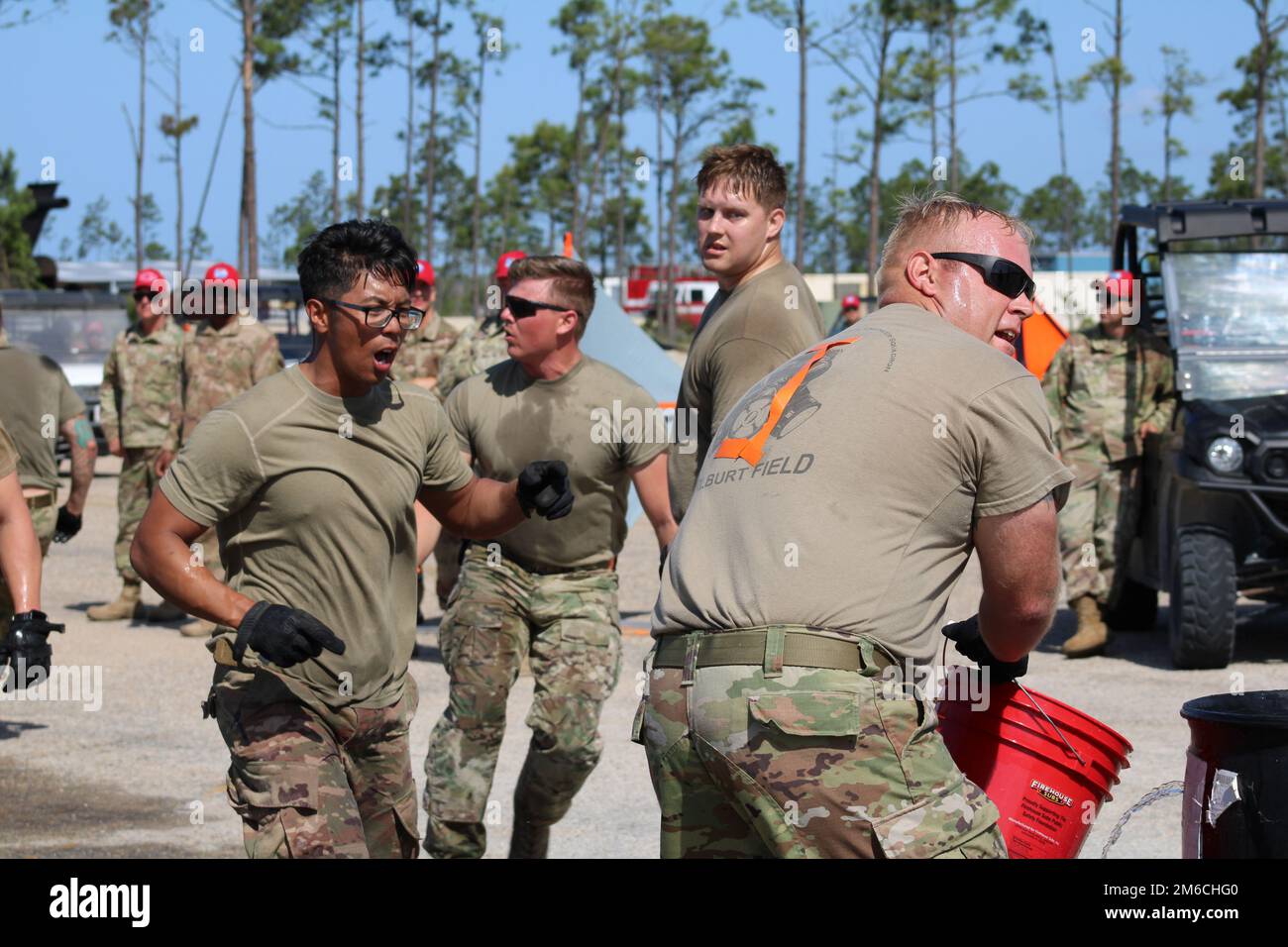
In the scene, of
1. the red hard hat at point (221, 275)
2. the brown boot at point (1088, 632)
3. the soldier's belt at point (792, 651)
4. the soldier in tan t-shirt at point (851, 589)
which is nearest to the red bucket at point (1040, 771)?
the soldier in tan t-shirt at point (851, 589)

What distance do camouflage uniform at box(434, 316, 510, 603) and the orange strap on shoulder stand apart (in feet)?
18.7

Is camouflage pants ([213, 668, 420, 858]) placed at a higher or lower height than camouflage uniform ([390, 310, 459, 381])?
lower

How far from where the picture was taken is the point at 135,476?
11.6 meters

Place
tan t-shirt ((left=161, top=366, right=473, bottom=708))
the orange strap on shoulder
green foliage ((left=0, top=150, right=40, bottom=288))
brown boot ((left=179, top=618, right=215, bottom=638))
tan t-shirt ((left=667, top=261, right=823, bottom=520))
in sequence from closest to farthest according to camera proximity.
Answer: the orange strap on shoulder → tan t-shirt ((left=161, top=366, right=473, bottom=708)) → tan t-shirt ((left=667, top=261, right=823, bottom=520)) → brown boot ((left=179, top=618, right=215, bottom=638)) → green foliage ((left=0, top=150, right=40, bottom=288))

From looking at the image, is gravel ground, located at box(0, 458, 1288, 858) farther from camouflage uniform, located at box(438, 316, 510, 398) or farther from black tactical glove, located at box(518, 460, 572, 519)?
black tactical glove, located at box(518, 460, 572, 519)

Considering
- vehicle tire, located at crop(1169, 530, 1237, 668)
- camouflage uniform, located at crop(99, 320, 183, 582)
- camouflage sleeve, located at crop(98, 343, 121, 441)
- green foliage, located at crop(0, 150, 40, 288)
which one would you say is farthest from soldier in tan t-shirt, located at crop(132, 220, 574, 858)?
green foliage, located at crop(0, 150, 40, 288)

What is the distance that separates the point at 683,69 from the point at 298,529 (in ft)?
149

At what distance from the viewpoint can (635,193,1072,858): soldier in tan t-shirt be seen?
285cm

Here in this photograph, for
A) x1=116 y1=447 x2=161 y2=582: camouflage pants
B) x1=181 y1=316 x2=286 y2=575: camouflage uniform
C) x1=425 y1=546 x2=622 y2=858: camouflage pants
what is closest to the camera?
x1=425 y1=546 x2=622 y2=858: camouflage pants

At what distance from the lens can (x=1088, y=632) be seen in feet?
32.3

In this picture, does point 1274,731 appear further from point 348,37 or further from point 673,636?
point 348,37

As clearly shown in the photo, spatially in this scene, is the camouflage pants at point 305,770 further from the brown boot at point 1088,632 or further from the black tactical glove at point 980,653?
the brown boot at point 1088,632

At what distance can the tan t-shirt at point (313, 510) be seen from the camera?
13.1ft
